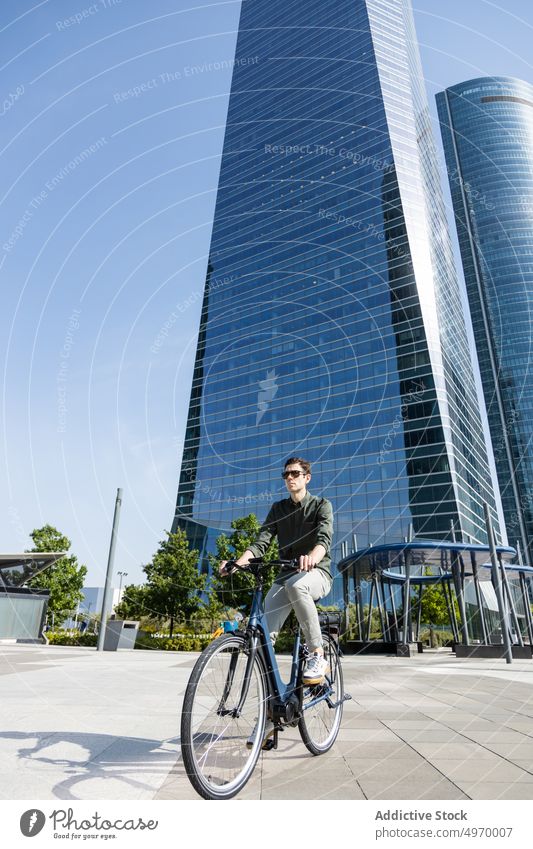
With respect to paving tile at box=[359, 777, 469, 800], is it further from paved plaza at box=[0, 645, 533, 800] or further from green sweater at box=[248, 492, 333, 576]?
green sweater at box=[248, 492, 333, 576]

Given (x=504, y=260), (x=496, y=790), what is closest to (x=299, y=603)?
(x=496, y=790)

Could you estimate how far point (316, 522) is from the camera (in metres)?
3.67

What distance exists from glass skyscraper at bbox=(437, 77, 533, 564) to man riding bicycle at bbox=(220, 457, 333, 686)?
2626 inches

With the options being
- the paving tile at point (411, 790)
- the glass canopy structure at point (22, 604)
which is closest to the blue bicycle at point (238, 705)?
the paving tile at point (411, 790)

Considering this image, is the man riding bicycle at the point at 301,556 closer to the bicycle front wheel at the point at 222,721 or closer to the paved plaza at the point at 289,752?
the bicycle front wheel at the point at 222,721

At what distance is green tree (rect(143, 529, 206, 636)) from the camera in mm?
30250

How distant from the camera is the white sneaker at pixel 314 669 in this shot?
11.1ft

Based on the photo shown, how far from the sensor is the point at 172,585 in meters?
30.6

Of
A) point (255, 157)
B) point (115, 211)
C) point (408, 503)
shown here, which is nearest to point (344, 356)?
point (408, 503)

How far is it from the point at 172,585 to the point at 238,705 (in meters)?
29.6

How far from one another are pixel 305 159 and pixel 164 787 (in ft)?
265

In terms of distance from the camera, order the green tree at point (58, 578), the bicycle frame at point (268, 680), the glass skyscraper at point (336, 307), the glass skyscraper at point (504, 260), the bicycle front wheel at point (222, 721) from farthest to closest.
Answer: the glass skyscraper at point (504, 260), the glass skyscraper at point (336, 307), the green tree at point (58, 578), the bicycle frame at point (268, 680), the bicycle front wheel at point (222, 721)

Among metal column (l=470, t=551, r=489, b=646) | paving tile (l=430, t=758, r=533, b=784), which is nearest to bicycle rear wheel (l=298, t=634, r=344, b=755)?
paving tile (l=430, t=758, r=533, b=784)
